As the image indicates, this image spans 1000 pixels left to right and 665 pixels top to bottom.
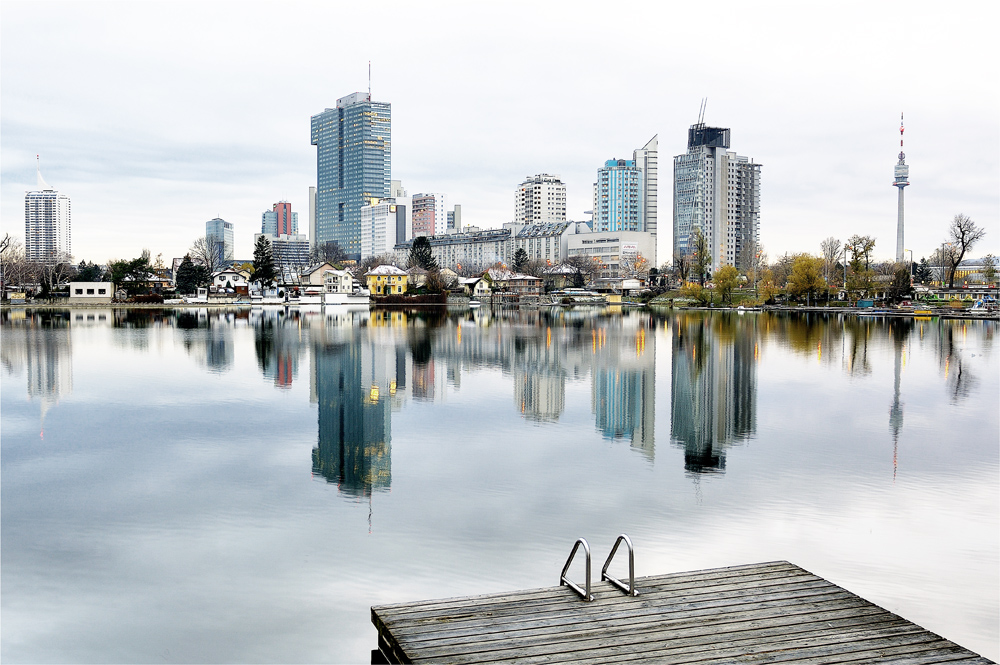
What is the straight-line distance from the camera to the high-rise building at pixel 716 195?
155 m

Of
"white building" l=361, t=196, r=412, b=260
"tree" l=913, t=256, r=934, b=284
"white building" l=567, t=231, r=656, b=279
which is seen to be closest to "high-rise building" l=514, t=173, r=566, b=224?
"white building" l=361, t=196, r=412, b=260

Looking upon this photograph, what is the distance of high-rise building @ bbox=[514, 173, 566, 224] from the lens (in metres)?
185

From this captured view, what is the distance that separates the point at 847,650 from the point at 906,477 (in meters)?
6.88

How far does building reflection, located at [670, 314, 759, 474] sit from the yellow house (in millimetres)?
61157

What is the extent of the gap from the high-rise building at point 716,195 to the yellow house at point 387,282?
80.2 m

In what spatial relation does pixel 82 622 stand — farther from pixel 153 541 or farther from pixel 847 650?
pixel 847 650

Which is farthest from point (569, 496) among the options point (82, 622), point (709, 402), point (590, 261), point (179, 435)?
point (590, 261)

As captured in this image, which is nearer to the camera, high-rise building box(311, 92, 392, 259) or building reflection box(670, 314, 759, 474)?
building reflection box(670, 314, 759, 474)

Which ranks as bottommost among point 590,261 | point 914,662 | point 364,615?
point 364,615

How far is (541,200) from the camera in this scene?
186 metres

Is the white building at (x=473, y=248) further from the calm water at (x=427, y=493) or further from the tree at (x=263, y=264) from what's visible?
the calm water at (x=427, y=493)

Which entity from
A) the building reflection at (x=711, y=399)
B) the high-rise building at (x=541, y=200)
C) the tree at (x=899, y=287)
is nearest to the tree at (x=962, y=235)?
the tree at (x=899, y=287)

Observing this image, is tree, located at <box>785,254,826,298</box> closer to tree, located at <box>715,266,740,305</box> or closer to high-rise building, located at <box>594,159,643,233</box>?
tree, located at <box>715,266,740,305</box>

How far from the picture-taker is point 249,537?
26.0ft
